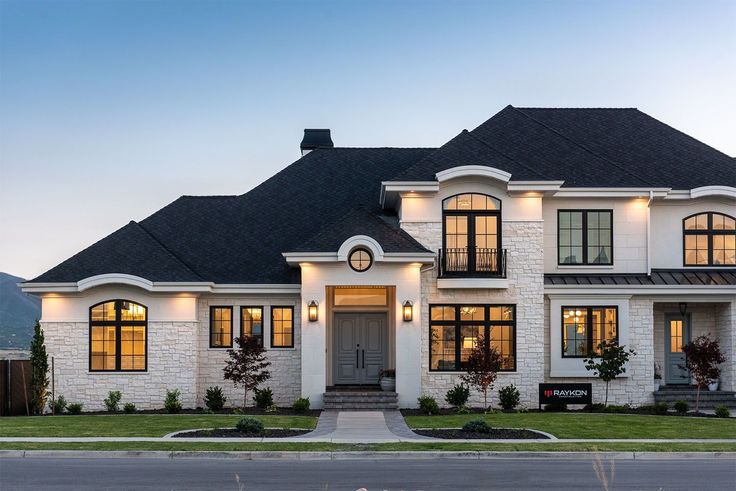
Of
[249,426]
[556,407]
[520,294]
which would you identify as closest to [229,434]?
[249,426]

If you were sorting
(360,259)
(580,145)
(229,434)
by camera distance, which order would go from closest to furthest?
(229,434) < (360,259) < (580,145)

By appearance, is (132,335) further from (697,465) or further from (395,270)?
(697,465)

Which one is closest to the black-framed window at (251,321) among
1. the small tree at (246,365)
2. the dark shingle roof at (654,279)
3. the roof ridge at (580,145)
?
the small tree at (246,365)

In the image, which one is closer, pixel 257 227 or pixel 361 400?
pixel 361 400

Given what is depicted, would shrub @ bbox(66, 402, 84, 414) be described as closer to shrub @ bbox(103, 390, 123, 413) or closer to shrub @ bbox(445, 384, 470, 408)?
shrub @ bbox(103, 390, 123, 413)

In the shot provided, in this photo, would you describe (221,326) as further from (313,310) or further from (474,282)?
(474,282)

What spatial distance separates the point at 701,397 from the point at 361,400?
10.5 m

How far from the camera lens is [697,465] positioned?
1559 cm

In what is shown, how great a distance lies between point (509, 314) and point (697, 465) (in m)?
10.7

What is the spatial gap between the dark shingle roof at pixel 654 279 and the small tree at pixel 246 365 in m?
9.02

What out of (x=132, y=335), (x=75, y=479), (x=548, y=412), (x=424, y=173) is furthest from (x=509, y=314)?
(x=75, y=479)

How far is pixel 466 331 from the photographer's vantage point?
26000mm

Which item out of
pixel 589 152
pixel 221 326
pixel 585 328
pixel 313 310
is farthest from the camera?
pixel 589 152

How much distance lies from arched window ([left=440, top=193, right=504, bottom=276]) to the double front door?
3.65 meters
